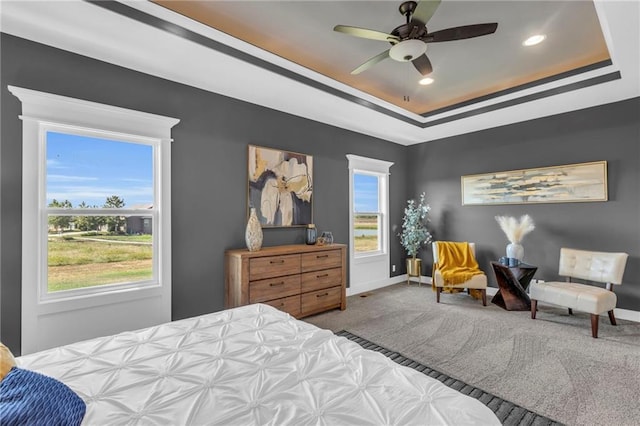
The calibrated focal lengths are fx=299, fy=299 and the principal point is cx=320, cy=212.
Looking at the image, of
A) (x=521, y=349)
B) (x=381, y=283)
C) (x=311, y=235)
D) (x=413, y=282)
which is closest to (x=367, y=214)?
(x=381, y=283)

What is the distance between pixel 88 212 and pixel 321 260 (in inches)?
102

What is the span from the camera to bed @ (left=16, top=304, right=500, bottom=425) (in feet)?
3.32

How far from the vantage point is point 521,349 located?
9.85ft

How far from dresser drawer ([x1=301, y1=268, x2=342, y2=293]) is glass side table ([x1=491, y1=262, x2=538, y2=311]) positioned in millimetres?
2330

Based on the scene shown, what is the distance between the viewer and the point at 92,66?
2.78m

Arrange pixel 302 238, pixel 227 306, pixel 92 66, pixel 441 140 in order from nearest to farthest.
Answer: pixel 92 66 < pixel 227 306 < pixel 302 238 < pixel 441 140

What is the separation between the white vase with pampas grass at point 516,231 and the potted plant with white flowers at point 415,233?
Result: 1.32 metres

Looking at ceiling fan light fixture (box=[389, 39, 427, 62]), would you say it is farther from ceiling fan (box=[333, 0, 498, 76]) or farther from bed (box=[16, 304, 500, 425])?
bed (box=[16, 304, 500, 425])

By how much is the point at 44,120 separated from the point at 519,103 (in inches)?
210

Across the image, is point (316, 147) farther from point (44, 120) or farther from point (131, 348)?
point (131, 348)

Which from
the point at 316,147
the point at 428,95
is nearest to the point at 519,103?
the point at 428,95

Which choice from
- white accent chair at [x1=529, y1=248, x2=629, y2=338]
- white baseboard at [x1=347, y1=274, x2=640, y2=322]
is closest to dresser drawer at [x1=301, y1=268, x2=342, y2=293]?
white baseboard at [x1=347, y1=274, x2=640, y2=322]

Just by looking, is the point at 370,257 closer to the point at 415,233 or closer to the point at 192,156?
the point at 415,233

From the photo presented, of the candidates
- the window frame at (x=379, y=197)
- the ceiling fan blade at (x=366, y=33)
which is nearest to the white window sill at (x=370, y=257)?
the window frame at (x=379, y=197)
